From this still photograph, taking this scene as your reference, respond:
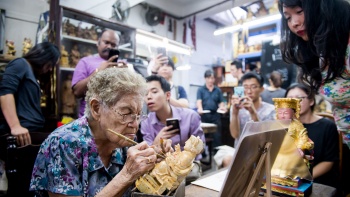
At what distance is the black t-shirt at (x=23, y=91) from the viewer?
80.7 inches

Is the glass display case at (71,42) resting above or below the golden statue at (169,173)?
above

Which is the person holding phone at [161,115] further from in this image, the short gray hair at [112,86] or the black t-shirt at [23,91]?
the black t-shirt at [23,91]

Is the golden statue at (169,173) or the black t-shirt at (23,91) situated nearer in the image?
the golden statue at (169,173)

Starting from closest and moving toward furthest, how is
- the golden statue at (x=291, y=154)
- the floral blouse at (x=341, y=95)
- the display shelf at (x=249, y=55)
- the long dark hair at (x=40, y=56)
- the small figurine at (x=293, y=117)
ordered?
the golden statue at (x=291, y=154)
the small figurine at (x=293, y=117)
the floral blouse at (x=341, y=95)
the long dark hair at (x=40, y=56)
the display shelf at (x=249, y=55)

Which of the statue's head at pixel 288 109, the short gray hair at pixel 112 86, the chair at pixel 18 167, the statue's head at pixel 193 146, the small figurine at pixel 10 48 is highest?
the small figurine at pixel 10 48

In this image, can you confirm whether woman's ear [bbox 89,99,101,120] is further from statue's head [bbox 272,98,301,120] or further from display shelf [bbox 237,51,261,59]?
display shelf [bbox 237,51,261,59]

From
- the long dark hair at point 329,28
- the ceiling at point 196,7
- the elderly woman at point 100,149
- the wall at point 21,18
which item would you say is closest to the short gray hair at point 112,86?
the elderly woman at point 100,149

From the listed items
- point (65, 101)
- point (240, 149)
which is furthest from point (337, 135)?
point (65, 101)

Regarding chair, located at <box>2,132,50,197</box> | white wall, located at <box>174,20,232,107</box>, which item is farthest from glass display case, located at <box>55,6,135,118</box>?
white wall, located at <box>174,20,232,107</box>

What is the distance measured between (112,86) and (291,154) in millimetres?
947

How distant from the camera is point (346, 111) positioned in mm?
1554

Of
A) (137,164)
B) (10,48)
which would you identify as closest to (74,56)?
(10,48)

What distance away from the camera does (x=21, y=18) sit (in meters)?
3.28

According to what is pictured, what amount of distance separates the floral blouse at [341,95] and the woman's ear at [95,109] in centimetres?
144
